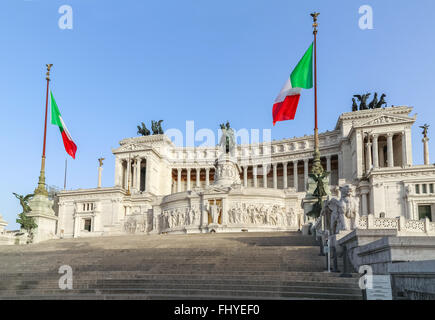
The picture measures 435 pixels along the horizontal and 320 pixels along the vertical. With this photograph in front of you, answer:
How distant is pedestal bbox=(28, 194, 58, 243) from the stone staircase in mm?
7056

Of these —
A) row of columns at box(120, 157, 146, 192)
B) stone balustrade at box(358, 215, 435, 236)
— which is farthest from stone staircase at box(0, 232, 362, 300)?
row of columns at box(120, 157, 146, 192)

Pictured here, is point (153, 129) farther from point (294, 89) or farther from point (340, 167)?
point (294, 89)

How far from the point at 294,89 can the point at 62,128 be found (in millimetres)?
16509

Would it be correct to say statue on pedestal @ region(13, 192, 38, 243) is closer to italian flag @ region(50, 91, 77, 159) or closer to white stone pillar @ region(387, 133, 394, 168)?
italian flag @ region(50, 91, 77, 159)

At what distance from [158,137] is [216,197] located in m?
40.1

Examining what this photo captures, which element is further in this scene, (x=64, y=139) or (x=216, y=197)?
(x=216, y=197)

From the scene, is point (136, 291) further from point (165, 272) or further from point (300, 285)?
point (300, 285)

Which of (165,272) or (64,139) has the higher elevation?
(64,139)

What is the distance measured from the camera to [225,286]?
11.0 metres
